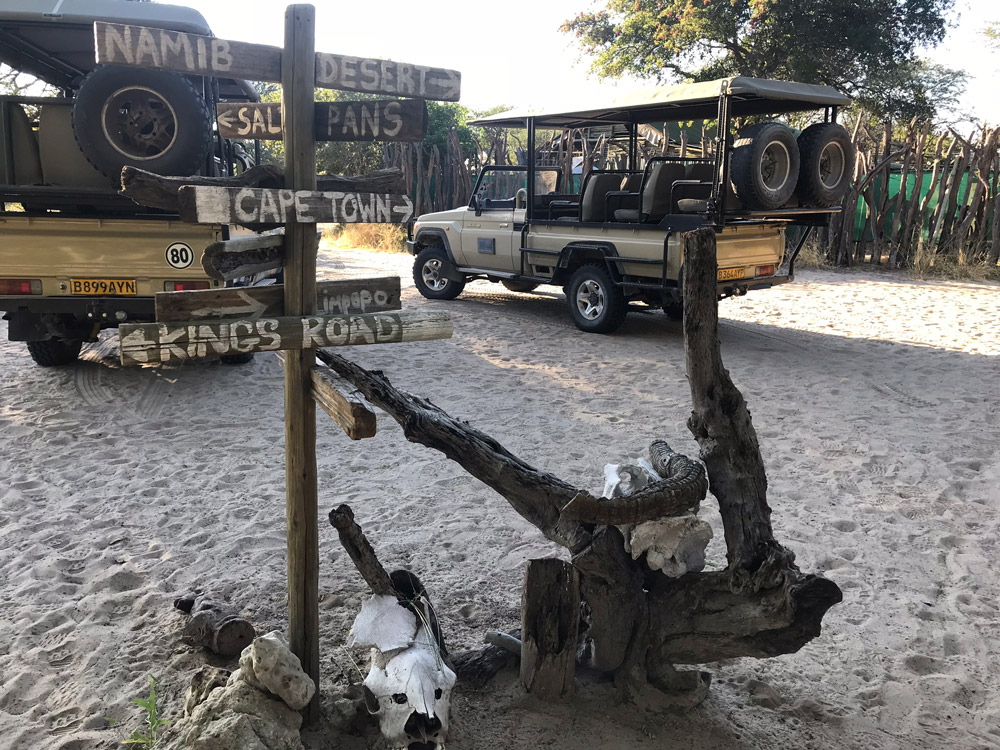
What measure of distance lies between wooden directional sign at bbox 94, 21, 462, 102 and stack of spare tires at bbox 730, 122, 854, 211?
5711 mm

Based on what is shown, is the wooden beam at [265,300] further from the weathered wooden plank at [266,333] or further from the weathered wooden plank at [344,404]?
the weathered wooden plank at [344,404]

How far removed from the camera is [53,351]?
7.21m

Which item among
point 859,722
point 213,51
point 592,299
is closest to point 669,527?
point 859,722

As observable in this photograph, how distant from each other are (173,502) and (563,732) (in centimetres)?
276

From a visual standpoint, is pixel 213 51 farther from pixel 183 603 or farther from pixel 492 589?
pixel 492 589

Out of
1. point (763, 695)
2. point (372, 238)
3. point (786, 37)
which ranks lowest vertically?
point (763, 695)

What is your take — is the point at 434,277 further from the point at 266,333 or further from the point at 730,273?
the point at 266,333

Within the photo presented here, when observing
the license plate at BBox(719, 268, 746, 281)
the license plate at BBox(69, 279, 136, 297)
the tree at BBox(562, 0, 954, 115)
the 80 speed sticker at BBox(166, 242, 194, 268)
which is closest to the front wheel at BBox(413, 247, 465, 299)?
the license plate at BBox(719, 268, 746, 281)

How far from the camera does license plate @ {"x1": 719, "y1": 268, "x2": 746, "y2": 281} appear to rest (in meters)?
8.23

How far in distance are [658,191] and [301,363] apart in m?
6.64

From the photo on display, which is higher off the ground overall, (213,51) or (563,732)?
(213,51)

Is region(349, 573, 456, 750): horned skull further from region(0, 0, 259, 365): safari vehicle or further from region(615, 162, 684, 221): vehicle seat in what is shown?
region(615, 162, 684, 221): vehicle seat

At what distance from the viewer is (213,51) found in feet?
7.54

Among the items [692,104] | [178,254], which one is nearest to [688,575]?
[178,254]
